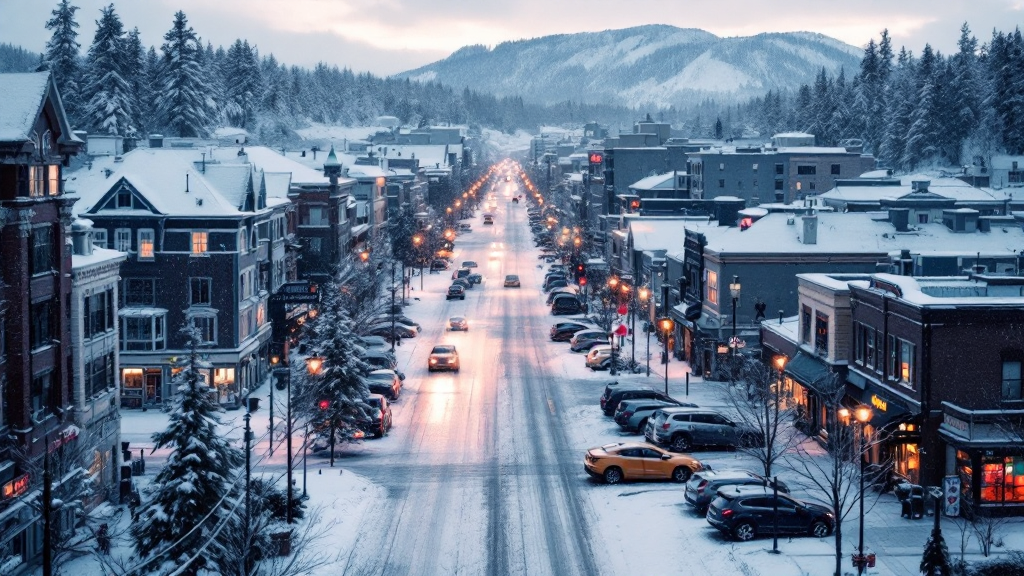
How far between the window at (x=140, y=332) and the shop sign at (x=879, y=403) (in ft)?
112

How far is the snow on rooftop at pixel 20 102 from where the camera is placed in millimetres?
32656

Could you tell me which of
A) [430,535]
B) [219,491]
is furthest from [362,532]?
[219,491]

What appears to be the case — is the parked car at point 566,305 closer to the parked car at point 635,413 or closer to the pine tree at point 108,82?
the parked car at point 635,413

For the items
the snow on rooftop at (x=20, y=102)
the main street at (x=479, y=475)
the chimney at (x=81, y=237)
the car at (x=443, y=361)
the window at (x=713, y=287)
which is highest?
the snow on rooftop at (x=20, y=102)

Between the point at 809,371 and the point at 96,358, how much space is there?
88.2 ft

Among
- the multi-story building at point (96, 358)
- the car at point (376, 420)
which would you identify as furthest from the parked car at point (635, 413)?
the multi-story building at point (96, 358)

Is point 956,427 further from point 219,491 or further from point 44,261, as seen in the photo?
point 44,261

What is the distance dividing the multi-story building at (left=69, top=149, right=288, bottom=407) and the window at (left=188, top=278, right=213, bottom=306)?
5 cm

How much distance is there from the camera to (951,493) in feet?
119

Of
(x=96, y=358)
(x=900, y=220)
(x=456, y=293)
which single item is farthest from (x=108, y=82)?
(x=96, y=358)

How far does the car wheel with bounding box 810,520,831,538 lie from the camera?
1389 inches

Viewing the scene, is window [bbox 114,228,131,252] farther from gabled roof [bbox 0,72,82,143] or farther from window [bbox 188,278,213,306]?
gabled roof [bbox 0,72,82,143]

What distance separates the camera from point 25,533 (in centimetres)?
3256

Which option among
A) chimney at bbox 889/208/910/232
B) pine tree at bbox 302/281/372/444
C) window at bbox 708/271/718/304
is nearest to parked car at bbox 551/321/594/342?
window at bbox 708/271/718/304
